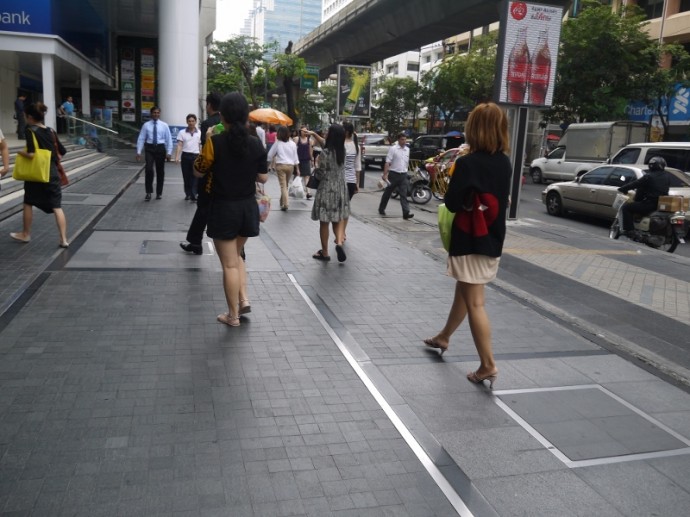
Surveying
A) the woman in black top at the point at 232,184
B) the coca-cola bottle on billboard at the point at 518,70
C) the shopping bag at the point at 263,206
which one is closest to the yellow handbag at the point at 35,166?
the shopping bag at the point at 263,206

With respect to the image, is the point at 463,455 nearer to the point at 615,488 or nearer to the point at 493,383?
the point at 615,488

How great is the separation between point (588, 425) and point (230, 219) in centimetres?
312

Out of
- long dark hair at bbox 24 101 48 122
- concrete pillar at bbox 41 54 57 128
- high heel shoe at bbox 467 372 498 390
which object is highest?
concrete pillar at bbox 41 54 57 128

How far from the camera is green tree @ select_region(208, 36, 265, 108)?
48656 mm

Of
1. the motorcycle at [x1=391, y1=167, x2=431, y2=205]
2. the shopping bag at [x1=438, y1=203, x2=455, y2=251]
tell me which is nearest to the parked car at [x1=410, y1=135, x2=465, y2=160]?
the motorcycle at [x1=391, y1=167, x2=431, y2=205]

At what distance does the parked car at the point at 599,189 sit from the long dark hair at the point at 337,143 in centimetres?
834

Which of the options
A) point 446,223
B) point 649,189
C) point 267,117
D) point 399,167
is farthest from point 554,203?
point 446,223

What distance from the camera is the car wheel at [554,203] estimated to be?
16656 mm

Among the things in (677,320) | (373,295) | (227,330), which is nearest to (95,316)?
(227,330)

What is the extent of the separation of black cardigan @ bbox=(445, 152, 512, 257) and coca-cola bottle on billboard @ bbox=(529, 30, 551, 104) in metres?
9.38

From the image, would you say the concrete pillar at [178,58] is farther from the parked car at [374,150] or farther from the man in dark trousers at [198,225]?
the man in dark trousers at [198,225]

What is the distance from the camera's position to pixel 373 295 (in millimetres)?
6871

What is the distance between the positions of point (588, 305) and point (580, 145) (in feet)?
66.9

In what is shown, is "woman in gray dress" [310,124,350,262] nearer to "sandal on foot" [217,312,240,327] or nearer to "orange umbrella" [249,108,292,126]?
"sandal on foot" [217,312,240,327]
